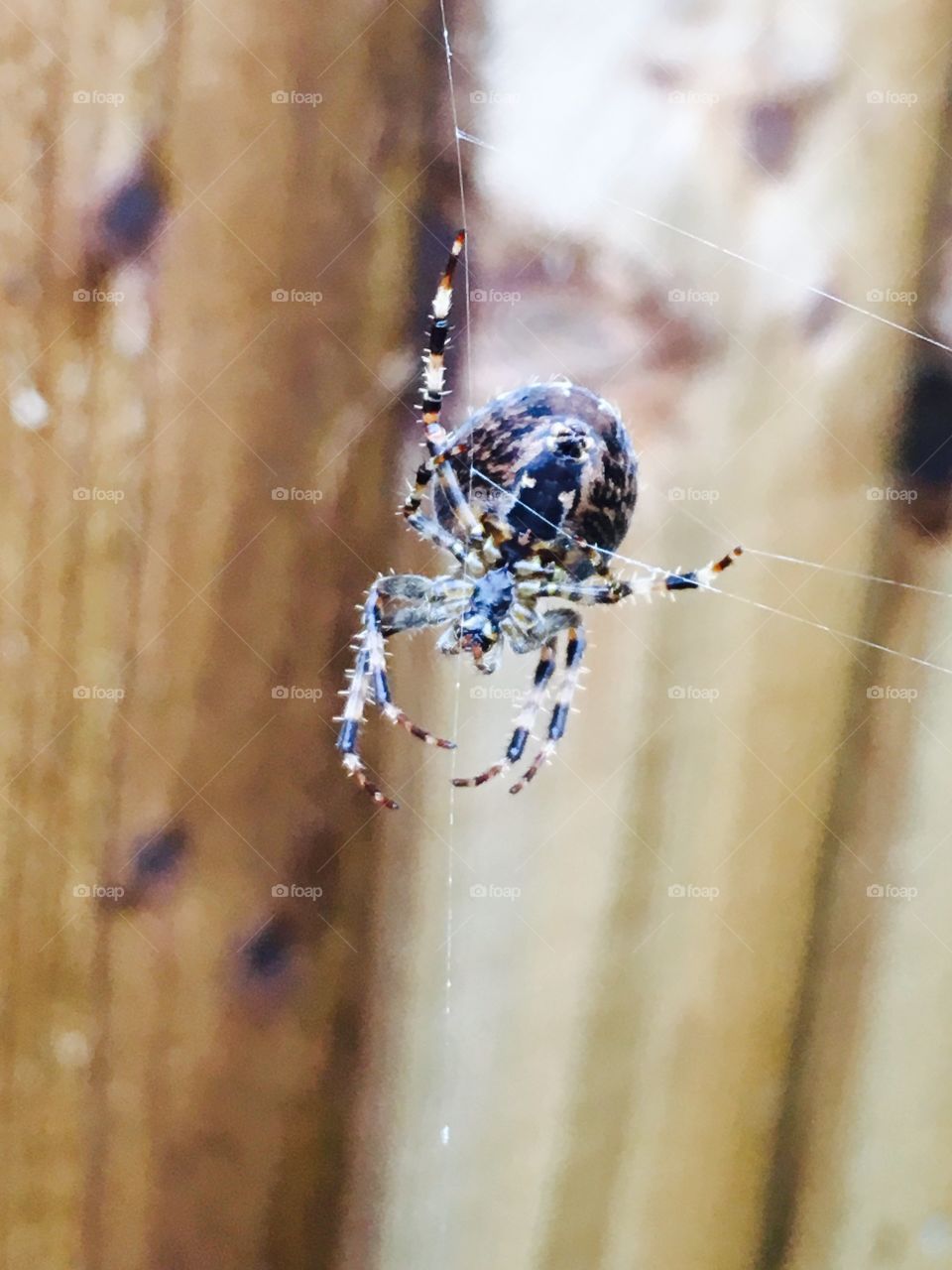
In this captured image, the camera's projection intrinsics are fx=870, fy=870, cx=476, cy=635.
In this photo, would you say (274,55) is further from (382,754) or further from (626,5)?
(382,754)

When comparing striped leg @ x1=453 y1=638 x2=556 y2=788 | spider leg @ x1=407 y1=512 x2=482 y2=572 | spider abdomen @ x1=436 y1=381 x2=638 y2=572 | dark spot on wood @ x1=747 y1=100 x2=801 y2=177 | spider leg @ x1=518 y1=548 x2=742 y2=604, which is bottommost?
striped leg @ x1=453 y1=638 x2=556 y2=788

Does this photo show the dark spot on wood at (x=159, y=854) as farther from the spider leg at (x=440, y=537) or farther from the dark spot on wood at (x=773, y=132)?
the dark spot on wood at (x=773, y=132)

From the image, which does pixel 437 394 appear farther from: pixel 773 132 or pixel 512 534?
pixel 773 132

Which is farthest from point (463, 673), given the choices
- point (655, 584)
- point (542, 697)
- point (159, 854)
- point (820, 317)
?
point (820, 317)

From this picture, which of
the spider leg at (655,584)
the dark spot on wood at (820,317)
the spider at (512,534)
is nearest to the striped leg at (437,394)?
the spider at (512,534)

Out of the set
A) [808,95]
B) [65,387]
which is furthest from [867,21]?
[65,387]

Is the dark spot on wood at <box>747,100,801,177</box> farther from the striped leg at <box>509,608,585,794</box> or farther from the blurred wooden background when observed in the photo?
the striped leg at <box>509,608,585,794</box>

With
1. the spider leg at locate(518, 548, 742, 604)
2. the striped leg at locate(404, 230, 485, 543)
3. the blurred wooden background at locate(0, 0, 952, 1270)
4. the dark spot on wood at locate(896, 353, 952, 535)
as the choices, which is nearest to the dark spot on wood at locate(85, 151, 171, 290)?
the blurred wooden background at locate(0, 0, 952, 1270)
